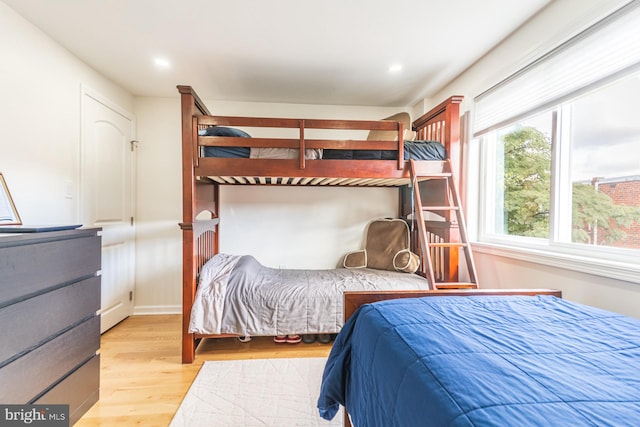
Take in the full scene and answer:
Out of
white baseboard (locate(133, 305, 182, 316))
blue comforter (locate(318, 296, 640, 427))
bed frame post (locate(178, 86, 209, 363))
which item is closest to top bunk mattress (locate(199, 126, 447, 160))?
bed frame post (locate(178, 86, 209, 363))

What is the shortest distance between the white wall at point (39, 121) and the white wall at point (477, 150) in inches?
131

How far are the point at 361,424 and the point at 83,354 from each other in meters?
1.58

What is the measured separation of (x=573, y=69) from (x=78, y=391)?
331 cm

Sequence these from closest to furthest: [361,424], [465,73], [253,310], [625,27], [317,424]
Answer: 1. [361,424]
2. [625,27]
3. [317,424]
4. [253,310]
5. [465,73]

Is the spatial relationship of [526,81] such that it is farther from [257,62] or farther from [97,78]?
[97,78]

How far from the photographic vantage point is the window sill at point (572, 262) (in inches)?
49.8

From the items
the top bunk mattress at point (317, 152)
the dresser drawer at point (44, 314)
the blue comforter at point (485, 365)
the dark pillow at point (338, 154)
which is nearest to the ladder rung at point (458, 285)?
the blue comforter at point (485, 365)

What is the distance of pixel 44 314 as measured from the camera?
4.17 ft

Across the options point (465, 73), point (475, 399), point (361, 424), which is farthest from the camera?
point (465, 73)

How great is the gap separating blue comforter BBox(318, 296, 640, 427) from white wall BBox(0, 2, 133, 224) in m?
2.29

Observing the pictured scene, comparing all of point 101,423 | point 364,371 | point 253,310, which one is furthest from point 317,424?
point 101,423

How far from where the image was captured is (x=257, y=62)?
2246mm

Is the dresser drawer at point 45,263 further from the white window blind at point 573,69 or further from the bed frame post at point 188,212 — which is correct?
the white window blind at point 573,69

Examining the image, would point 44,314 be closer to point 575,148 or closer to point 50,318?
point 50,318
